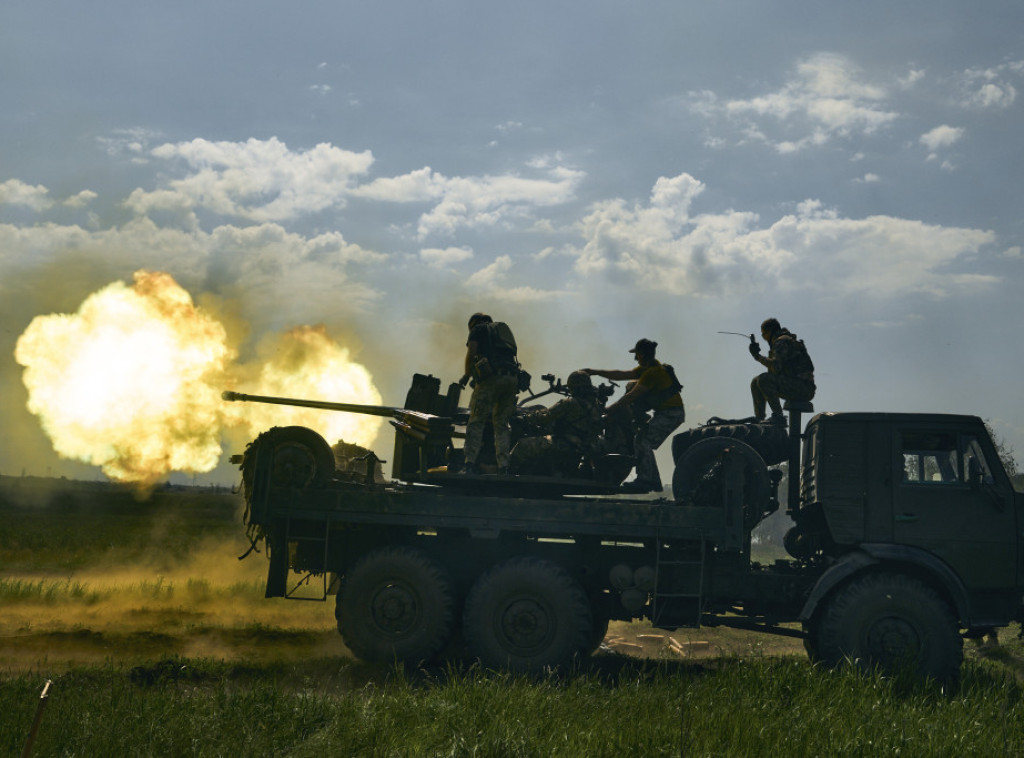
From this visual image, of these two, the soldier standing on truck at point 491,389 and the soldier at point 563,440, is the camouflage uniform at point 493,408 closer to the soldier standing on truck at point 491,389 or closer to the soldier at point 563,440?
the soldier standing on truck at point 491,389

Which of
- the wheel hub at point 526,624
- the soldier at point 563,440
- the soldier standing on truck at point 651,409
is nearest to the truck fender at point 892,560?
the soldier standing on truck at point 651,409

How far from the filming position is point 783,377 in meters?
10.9

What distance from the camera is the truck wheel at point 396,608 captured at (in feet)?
31.4

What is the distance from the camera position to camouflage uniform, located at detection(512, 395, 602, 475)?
10.6 m

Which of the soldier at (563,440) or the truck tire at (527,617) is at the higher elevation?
the soldier at (563,440)

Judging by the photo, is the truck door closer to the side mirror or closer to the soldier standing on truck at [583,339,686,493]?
the side mirror

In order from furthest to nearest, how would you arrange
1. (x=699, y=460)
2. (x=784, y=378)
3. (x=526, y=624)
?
(x=784, y=378) < (x=699, y=460) < (x=526, y=624)

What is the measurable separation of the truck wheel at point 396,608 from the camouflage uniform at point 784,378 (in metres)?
4.59

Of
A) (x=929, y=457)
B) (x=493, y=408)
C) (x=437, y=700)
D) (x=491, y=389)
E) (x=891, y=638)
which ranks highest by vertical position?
(x=491, y=389)

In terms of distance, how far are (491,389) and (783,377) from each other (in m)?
3.65

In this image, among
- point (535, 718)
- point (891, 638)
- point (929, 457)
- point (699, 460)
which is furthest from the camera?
point (699, 460)

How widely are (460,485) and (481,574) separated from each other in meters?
1.23

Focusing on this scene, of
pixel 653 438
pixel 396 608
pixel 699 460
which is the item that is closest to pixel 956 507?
pixel 699 460

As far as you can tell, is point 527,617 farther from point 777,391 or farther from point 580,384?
point 777,391
